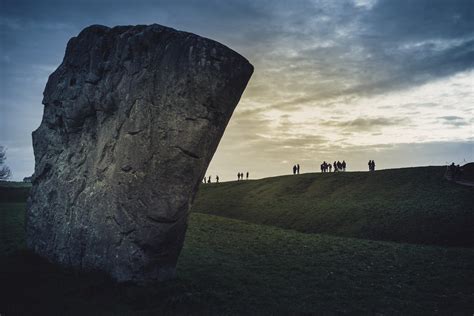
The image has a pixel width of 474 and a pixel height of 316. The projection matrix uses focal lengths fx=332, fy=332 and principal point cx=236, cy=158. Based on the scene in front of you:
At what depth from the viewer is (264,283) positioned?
49.9 ft

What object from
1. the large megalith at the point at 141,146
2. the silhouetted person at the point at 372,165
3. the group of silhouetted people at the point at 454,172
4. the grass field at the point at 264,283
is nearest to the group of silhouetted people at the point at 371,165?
the silhouetted person at the point at 372,165

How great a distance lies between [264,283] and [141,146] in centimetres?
838

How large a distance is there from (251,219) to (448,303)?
3170 centimetres

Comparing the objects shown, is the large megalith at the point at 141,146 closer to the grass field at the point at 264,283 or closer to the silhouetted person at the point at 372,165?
the grass field at the point at 264,283

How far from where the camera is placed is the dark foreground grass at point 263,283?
10883mm

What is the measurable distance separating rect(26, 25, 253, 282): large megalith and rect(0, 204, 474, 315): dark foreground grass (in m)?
1.10

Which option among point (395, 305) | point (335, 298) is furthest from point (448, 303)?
point (335, 298)

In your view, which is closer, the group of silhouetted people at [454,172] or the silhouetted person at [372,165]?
the group of silhouetted people at [454,172]

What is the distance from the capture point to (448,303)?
13.4 metres

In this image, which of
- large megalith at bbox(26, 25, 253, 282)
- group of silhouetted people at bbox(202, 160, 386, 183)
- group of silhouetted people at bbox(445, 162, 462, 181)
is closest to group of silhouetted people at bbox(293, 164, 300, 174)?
group of silhouetted people at bbox(202, 160, 386, 183)

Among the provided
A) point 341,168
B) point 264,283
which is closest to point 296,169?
point 341,168

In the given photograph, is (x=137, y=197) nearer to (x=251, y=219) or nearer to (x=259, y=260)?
(x=259, y=260)

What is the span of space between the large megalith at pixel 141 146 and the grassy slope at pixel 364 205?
86.0 ft

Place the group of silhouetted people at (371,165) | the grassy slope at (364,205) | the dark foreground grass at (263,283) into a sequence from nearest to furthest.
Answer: the dark foreground grass at (263,283) < the grassy slope at (364,205) < the group of silhouetted people at (371,165)
